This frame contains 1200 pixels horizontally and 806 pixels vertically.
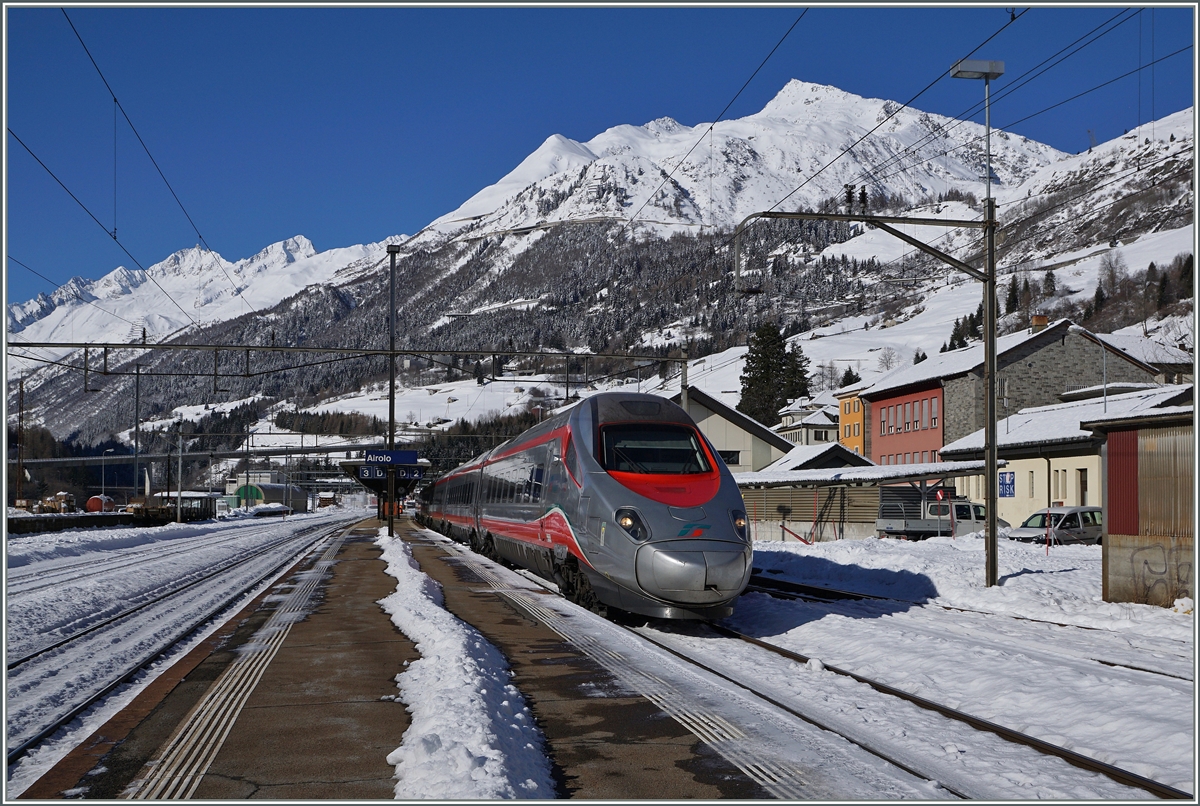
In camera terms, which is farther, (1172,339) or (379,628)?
(1172,339)

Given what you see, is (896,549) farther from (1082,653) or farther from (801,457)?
(801,457)

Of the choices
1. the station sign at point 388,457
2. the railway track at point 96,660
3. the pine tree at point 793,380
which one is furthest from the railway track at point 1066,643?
the pine tree at point 793,380

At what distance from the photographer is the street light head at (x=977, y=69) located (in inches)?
786

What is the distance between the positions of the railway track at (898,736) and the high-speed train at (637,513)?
1.15 metres

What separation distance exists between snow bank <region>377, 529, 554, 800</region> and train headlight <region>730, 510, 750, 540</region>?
3684 mm

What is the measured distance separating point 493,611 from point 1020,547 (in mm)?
20470

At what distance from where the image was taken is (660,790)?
6430mm

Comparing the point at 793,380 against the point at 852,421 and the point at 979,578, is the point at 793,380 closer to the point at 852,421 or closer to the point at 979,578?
the point at 852,421

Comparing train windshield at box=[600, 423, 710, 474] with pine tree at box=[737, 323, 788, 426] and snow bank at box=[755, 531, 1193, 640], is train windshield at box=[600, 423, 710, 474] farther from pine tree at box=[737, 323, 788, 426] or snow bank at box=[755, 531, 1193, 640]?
pine tree at box=[737, 323, 788, 426]

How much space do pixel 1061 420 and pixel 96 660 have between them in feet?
136

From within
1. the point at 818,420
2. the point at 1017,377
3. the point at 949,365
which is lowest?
the point at 818,420

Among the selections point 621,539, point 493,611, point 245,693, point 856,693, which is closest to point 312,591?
point 493,611

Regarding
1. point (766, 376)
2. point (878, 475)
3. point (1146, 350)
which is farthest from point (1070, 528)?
point (766, 376)

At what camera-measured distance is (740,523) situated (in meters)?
13.7
